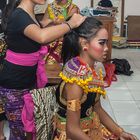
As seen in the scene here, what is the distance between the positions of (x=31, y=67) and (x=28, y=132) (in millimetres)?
346

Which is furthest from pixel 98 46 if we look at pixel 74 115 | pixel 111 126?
pixel 111 126

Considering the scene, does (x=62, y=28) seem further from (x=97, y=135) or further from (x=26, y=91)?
(x=97, y=135)

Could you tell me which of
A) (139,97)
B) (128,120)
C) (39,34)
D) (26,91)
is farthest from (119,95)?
(39,34)

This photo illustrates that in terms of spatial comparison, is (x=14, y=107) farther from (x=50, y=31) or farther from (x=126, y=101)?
(x=126, y=101)

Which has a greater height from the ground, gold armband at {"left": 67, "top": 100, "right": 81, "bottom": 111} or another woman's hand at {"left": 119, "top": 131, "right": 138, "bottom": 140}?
gold armband at {"left": 67, "top": 100, "right": 81, "bottom": 111}

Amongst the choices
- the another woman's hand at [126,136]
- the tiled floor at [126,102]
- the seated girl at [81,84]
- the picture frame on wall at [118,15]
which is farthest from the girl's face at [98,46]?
the picture frame on wall at [118,15]

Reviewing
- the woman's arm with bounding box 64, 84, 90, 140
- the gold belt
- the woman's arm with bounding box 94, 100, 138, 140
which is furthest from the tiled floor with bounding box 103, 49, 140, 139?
the woman's arm with bounding box 64, 84, 90, 140

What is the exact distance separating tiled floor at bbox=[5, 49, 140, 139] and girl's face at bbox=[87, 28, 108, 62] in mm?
1488

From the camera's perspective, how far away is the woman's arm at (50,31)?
1476mm

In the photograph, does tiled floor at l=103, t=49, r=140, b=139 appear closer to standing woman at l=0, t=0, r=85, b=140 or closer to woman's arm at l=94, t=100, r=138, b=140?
woman's arm at l=94, t=100, r=138, b=140

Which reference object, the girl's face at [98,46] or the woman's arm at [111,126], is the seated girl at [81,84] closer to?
the girl's face at [98,46]

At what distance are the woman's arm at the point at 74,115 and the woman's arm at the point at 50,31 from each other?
24cm

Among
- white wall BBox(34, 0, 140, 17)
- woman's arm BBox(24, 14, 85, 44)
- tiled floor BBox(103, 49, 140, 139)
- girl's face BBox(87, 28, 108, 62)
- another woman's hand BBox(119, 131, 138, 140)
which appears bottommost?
tiled floor BBox(103, 49, 140, 139)

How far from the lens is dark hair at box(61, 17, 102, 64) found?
4.92 feet
